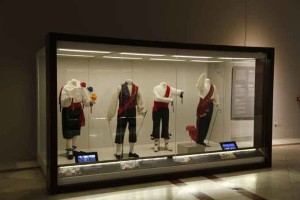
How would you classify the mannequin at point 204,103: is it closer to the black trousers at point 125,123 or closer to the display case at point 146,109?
the display case at point 146,109

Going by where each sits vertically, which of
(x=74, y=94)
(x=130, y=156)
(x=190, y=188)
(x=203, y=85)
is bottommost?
(x=190, y=188)

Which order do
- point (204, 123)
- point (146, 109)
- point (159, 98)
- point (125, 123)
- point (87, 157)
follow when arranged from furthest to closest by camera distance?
point (204, 123) < point (159, 98) < point (146, 109) < point (125, 123) < point (87, 157)

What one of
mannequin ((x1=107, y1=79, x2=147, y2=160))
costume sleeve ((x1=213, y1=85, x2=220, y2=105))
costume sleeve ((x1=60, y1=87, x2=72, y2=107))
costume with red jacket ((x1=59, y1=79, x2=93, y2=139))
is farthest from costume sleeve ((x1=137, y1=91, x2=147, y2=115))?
costume sleeve ((x1=213, y1=85, x2=220, y2=105))

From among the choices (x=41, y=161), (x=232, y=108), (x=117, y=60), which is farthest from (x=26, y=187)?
(x=232, y=108)

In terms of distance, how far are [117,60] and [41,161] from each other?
6.16ft

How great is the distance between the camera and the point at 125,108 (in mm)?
4363

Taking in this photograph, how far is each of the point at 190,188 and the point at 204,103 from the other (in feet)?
5.15

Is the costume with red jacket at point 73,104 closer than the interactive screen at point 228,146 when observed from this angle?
Yes

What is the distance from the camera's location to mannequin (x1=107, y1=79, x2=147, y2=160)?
4.36 m

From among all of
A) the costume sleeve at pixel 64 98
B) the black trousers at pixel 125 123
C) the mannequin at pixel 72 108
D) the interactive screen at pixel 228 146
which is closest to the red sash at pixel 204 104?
the interactive screen at pixel 228 146

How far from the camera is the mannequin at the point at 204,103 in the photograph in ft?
16.5

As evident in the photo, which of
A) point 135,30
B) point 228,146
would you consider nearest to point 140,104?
point 228,146

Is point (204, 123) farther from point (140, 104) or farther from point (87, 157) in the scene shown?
point (87, 157)

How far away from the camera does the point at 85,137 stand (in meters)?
4.42
